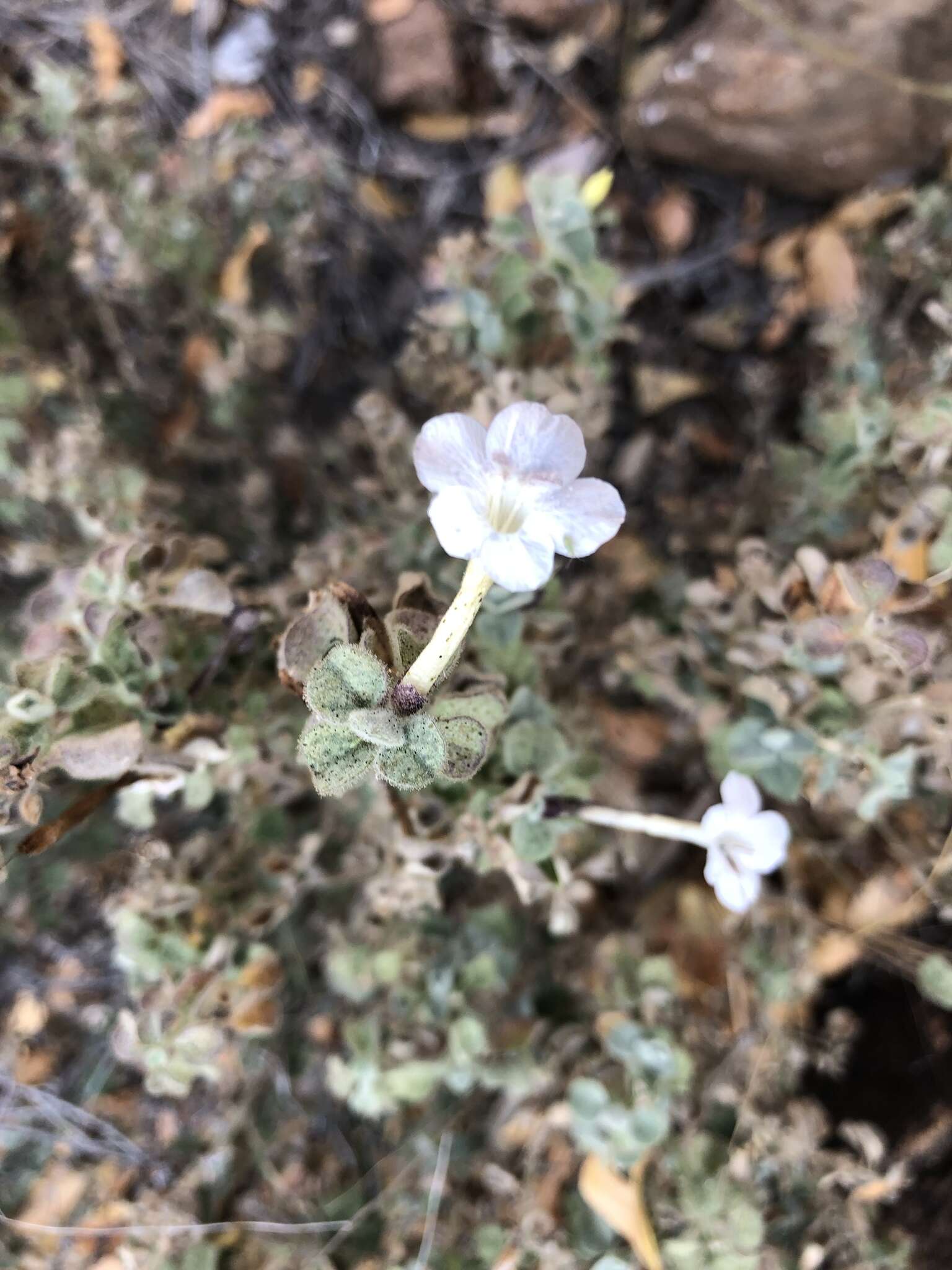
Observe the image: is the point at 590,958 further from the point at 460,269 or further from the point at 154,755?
the point at 460,269

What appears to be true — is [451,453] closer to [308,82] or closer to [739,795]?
[739,795]

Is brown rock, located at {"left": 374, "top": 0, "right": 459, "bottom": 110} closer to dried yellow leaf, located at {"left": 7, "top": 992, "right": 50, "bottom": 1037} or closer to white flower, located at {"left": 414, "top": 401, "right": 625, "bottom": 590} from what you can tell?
white flower, located at {"left": 414, "top": 401, "right": 625, "bottom": 590}

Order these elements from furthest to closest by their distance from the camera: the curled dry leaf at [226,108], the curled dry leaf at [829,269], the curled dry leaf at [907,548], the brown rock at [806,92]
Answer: the curled dry leaf at [226,108]
the curled dry leaf at [829,269]
the brown rock at [806,92]
the curled dry leaf at [907,548]

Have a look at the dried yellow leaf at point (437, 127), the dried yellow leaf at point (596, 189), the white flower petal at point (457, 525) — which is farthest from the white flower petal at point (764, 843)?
the dried yellow leaf at point (437, 127)

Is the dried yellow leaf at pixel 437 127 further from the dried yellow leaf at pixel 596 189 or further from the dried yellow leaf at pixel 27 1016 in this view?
the dried yellow leaf at pixel 27 1016

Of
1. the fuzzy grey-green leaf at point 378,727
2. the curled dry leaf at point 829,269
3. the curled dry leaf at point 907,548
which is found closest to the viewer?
the fuzzy grey-green leaf at point 378,727

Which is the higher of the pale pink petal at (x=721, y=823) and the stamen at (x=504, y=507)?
the stamen at (x=504, y=507)

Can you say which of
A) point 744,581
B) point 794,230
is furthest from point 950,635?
point 794,230

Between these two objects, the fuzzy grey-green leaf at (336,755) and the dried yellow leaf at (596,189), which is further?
the dried yellow leaf at (596,189)
